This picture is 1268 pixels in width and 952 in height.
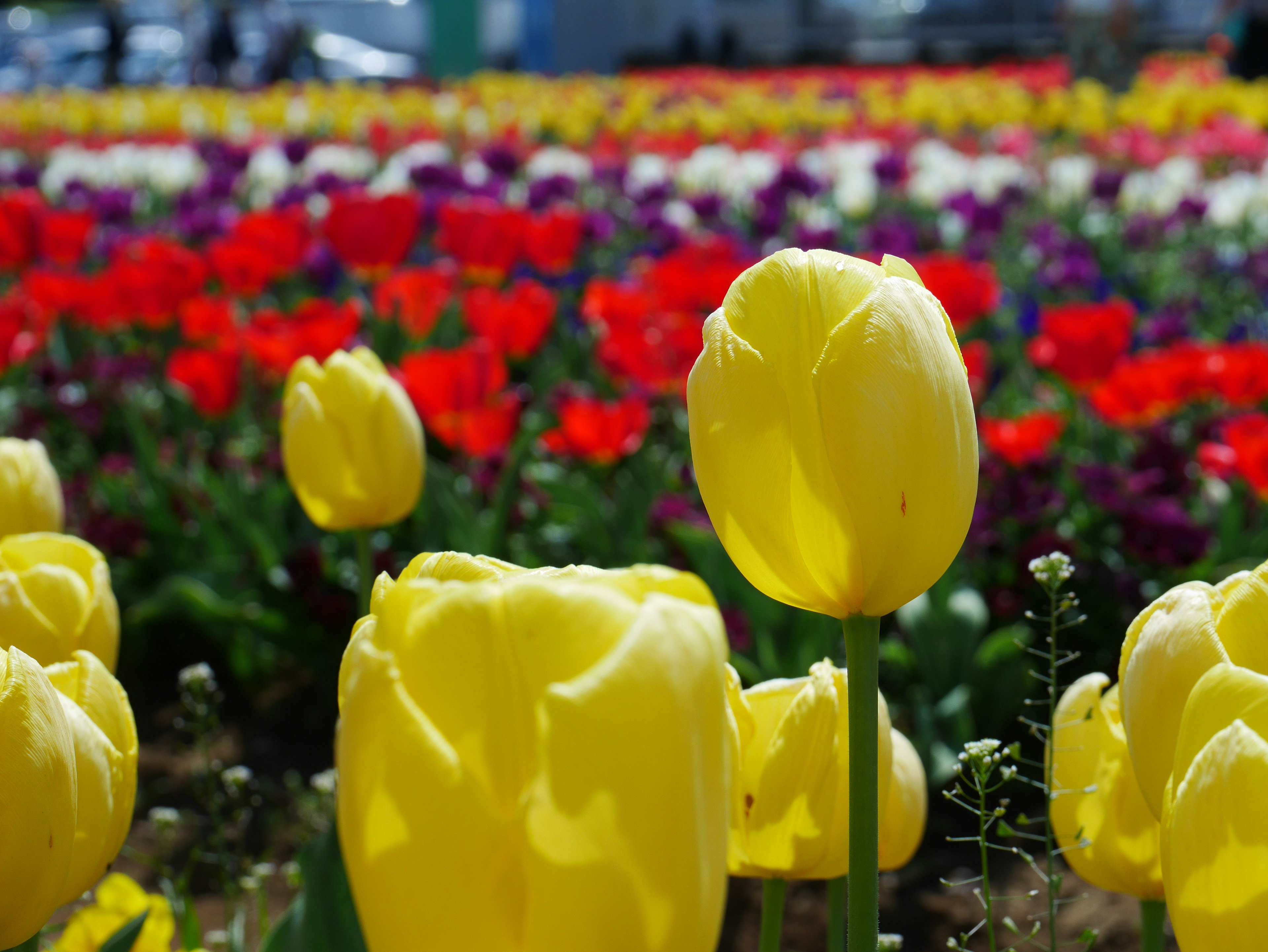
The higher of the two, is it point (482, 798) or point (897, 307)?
point (897, 307)

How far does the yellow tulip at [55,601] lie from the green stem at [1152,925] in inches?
24.0

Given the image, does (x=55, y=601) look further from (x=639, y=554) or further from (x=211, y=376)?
(x=211, y=376)

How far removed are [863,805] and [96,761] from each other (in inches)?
14.0

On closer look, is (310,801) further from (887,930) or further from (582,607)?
(582,607)

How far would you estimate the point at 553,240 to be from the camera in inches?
162

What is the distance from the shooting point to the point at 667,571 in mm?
481

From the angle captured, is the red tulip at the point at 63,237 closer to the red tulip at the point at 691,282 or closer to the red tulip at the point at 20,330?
the red tulip at the point at 20,330

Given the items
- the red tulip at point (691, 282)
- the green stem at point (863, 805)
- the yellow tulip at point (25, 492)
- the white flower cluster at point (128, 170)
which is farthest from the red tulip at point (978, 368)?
the white flower cluster at point (128, 170)

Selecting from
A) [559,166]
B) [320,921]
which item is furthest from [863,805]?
[559,166]

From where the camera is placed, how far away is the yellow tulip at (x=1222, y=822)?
50 centimetres

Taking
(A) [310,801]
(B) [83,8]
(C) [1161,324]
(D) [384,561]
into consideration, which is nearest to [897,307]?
(A) [310,801]

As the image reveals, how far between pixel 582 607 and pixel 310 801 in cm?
185

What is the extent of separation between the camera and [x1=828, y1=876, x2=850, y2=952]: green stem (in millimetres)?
833

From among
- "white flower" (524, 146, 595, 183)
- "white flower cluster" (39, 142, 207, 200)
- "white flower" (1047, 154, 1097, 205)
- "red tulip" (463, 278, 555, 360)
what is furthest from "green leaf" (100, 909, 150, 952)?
"white flower cluster" (39, 142, 207, 200)
